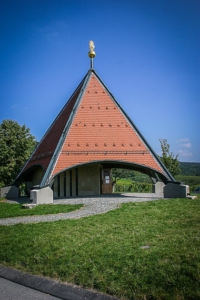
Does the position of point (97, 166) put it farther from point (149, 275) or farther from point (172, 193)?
point (149, 275)

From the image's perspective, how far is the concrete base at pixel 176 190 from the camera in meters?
14.2

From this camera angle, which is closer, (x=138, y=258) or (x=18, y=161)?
(x=138, y=258)

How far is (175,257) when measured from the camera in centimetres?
450

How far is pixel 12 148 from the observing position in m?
28.6

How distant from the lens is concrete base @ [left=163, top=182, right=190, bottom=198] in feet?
46.4

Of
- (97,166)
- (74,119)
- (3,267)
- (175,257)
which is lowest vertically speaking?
(3,267)

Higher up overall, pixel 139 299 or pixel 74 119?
pixel 74 119

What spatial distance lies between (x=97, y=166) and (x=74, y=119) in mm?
4423

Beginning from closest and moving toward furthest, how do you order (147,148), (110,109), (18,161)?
1. (147,148)
2. (110,109)
3. (18,161)

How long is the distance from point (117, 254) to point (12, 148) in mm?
26117

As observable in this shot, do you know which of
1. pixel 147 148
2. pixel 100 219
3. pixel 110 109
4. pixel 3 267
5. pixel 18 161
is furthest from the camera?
pixel 18 161

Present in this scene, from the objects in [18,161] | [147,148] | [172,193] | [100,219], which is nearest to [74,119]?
[147,148]

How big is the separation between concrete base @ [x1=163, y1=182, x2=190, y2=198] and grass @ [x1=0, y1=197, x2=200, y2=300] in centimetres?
667

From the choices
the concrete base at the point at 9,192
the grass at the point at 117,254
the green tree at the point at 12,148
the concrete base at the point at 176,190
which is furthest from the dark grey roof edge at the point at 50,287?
the green tree at the point at 12,148
